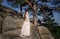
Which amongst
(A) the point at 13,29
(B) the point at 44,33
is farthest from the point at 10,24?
(B) the point at 44,33

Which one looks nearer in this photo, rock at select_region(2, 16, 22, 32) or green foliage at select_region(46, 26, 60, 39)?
rock at select_region(2, 16, 22, 32)

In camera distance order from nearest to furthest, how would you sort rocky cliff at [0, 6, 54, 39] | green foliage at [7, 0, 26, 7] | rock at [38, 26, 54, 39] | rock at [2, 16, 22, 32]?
rocky cliff at [0, 6, 54, 39] → rock at [2, 16, 22, 32] → rock at [38, 26, 54, 39] → green foliage at [7, 0, 26, 7]

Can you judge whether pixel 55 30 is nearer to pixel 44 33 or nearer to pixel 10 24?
pixel 44 33

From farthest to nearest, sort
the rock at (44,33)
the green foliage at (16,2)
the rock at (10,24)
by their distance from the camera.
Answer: the green foliage at (16,2), the rock at (44,33), the rock at (10,24)

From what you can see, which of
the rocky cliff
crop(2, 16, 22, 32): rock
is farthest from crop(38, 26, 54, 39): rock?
crop(2, 16, 22, 32): rock

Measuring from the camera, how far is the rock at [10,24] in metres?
14.5

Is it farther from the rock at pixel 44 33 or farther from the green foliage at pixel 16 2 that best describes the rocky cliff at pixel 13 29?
the green foliage at pixel 16 2

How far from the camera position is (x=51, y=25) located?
18.9m

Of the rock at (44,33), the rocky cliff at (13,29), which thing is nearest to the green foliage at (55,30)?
the rock at (44,33)

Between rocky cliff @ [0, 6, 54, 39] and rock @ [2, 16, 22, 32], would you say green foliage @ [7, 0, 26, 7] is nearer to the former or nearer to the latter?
rocky cliff @ [0, 6, 54, 39]

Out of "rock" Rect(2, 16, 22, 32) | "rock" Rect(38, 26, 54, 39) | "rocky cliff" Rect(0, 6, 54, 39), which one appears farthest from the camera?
"rock" Rect(38, 26, 54, 39)

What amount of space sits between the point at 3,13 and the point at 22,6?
2.93 metres

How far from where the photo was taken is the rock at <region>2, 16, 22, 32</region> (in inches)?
570

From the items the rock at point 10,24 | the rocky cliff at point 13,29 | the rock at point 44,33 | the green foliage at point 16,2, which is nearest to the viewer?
the rocky cliff at point 13,29
